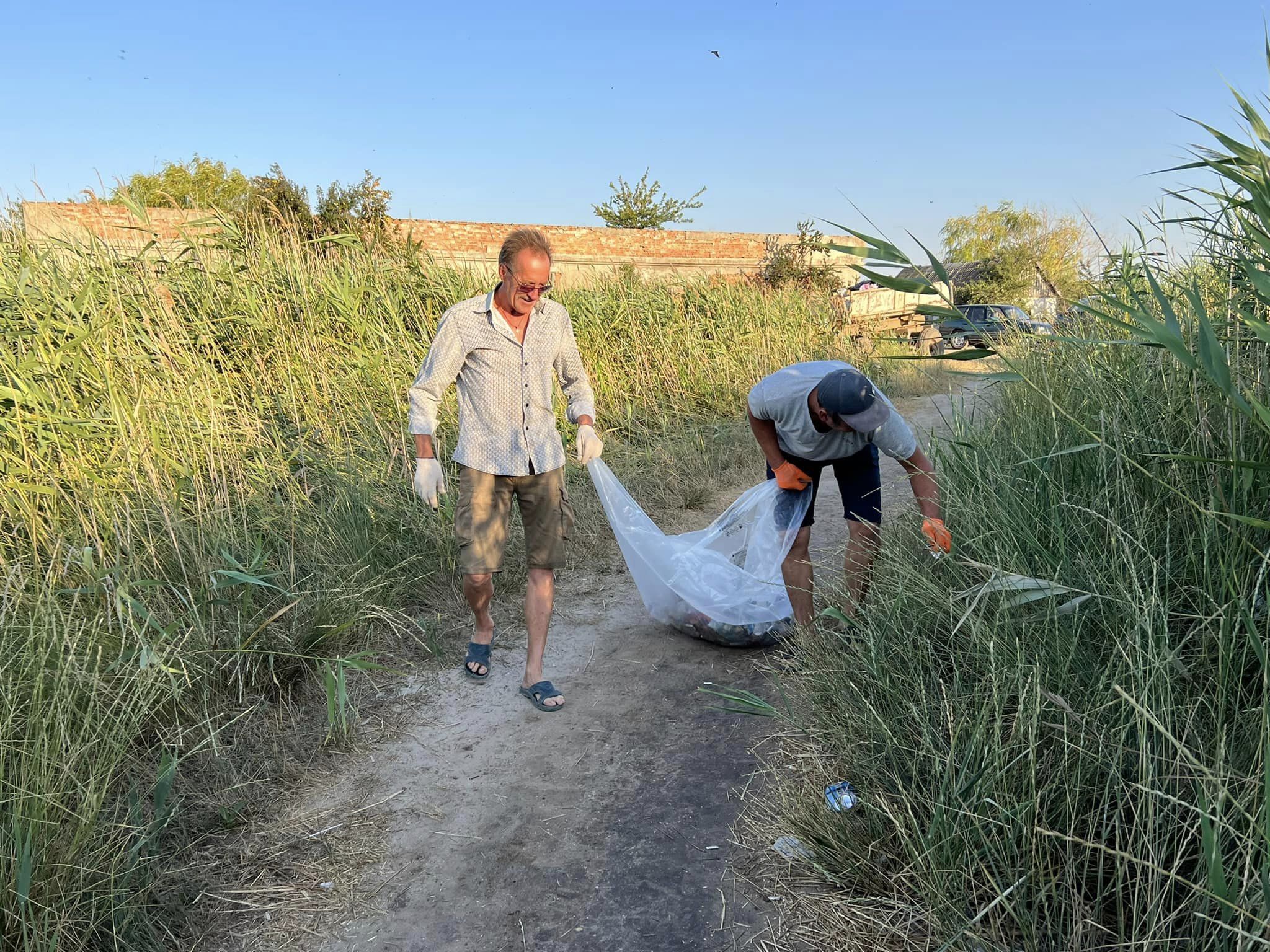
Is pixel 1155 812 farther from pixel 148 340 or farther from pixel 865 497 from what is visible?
Result: pixel 148 340

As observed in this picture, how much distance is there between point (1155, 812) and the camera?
54.7 inches

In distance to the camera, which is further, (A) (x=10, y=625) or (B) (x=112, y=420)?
(B) (x=112, y=420)

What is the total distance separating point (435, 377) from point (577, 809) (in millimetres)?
1748

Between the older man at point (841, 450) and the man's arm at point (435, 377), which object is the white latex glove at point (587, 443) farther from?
the older man at point (841, 450)

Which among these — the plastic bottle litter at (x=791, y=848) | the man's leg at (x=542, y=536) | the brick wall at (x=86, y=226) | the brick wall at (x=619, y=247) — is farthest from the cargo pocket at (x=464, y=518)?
the brick wall at (x=619, y=247)

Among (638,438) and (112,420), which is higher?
(112,420)

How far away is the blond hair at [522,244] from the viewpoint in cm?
297

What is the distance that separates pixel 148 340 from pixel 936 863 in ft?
13.9

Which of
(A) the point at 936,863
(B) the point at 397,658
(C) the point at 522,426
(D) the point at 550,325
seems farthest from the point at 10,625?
(A) the point at 936,863

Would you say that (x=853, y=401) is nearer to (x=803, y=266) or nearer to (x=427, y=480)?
(x=427, y=480)

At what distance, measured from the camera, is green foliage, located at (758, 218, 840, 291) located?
1639cm

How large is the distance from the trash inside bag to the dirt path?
0.16 m

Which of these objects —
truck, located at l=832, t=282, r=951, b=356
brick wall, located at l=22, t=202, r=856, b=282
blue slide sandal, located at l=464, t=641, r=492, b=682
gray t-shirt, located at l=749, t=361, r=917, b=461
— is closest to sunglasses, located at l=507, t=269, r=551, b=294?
gray t-shirt, located at l=749, t=361, r=917, b=461

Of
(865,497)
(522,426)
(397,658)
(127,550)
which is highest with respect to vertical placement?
(522,426)
